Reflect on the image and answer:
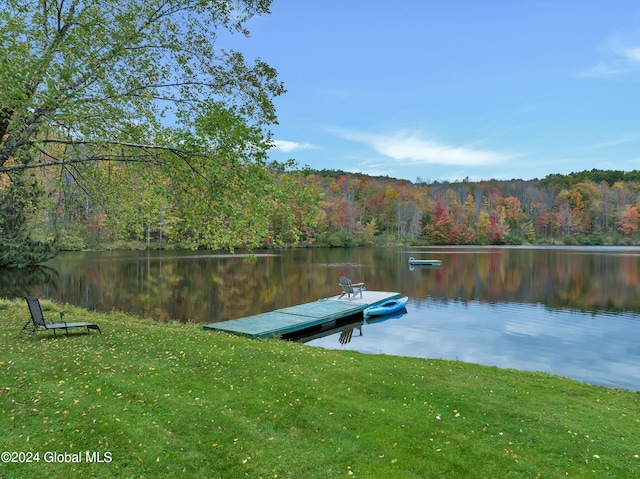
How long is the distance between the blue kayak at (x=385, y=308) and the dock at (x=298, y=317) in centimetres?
42

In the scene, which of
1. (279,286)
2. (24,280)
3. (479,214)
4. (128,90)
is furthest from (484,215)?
(128,90)

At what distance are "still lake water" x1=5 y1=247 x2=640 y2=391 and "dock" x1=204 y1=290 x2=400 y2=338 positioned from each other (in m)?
0.71

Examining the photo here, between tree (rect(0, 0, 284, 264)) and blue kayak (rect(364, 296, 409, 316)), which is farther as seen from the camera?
blue kayak (rect(364, 296, 409, 316))

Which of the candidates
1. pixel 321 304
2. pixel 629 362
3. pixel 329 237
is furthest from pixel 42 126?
pixel 329 237

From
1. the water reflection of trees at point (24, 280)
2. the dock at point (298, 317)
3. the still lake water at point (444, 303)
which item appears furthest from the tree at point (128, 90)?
the water reflection of trees at point (24, 280)

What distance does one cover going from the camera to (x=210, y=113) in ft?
24.1

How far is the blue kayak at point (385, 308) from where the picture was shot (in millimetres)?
20016

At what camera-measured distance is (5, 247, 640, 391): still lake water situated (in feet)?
46.4

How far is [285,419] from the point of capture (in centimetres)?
552

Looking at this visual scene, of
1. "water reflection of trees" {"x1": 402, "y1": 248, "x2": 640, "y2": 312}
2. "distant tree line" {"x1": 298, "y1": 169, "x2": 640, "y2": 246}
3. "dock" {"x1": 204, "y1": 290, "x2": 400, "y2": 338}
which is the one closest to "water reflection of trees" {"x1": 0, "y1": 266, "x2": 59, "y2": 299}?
"dock" {"x1": 204, "y1": 290, "x2": 400, "y2": 338}

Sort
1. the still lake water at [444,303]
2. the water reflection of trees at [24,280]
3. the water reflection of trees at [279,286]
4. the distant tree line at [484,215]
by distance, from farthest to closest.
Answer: the distant tree line at [484,215] < the water reflection of trees at [24,280] < the water reflection of trees at [279,286] < the still lake water at [444,303]

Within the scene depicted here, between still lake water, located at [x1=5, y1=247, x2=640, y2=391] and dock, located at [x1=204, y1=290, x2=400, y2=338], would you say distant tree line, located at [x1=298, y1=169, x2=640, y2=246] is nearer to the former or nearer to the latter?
still lake water, located at [x1=5, y1=247, x2=640, y2=391]

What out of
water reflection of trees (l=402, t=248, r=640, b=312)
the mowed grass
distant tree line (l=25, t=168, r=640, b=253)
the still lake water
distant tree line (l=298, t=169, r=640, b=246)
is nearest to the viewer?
the mowed grass

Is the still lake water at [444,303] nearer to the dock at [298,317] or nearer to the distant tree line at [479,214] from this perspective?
the dock at [298,317]
